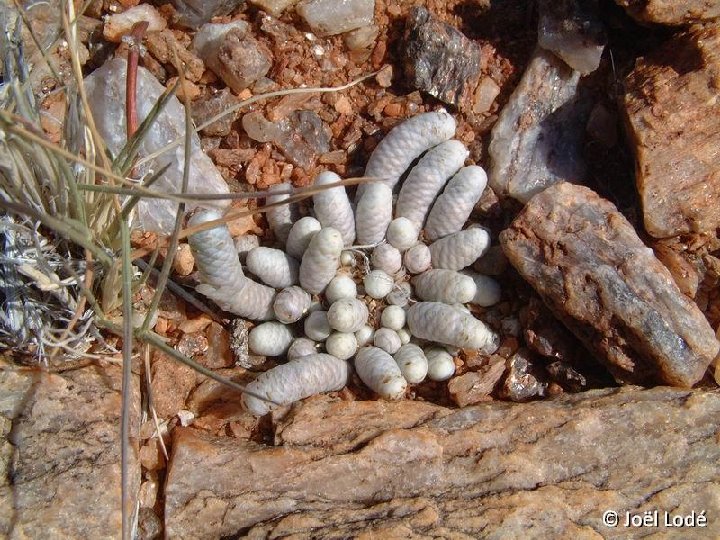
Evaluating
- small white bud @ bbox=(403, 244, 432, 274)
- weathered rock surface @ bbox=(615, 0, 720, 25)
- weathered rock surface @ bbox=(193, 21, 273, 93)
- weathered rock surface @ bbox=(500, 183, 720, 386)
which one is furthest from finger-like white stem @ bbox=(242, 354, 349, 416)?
weathered rock surface @ bbox=(615, 0, 720, 25)

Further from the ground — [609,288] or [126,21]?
[126,21]

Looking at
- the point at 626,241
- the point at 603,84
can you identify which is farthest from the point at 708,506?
the point at 603,84

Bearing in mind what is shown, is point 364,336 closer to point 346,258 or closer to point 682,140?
point 346,258

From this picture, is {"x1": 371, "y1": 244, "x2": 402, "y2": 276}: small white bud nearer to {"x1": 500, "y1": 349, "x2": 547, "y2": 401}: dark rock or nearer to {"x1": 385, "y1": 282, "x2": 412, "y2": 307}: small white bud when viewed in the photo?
{"x1": 385, "y1": 282, "x2": 412, "y2": 307}: small white bud

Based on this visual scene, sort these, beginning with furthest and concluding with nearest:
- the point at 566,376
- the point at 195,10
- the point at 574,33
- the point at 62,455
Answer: the point at 195,10, the point at 574,33, the point at 566,376, the point at 62,455

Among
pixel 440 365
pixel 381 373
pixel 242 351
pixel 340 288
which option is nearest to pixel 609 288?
pixel 440 365

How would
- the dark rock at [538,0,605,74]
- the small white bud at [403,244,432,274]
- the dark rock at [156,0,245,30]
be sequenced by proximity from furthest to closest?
the dark rock at [156,0,245,30] < the dark rock at [538,0,605,74] < the small white bud at [403,244,432,274]
